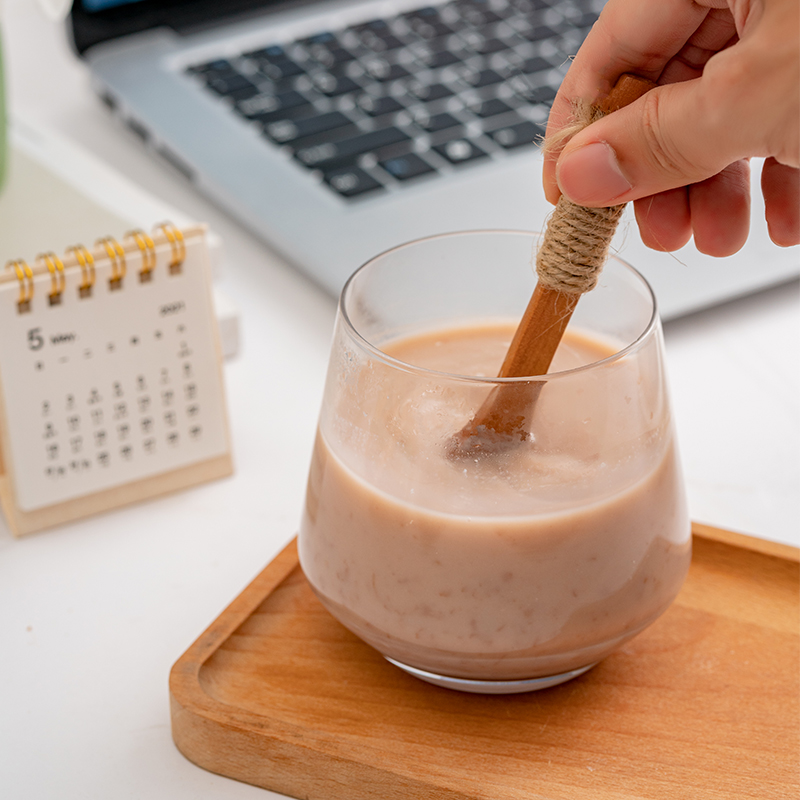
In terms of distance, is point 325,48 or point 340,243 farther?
point 325,48

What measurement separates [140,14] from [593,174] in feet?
2.56

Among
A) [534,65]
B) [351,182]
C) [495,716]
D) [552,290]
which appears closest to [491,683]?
[495,716]

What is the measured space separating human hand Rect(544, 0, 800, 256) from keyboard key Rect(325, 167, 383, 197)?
33 centimetres

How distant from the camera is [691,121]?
34 centimetres

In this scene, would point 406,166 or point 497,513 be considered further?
point 406,166

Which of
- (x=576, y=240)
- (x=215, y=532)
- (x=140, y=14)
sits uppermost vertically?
(x=576, y=240)

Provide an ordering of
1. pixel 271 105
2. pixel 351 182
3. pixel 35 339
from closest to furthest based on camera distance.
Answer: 1. pixel 35 339
2. pixel 351 182
3. pixel 271 105

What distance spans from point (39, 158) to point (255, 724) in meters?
0.54

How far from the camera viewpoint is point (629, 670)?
1.46ft

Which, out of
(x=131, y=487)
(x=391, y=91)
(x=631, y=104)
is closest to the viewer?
(x=631, y=104)

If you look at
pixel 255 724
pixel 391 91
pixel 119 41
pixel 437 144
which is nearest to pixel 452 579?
pixel 255 724

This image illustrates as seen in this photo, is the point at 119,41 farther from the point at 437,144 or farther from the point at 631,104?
the point at 631,104

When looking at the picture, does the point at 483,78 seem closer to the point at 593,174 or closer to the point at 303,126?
the point at 303,126

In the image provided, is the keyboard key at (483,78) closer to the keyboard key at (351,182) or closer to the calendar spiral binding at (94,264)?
the keyboard key at (351,182)
